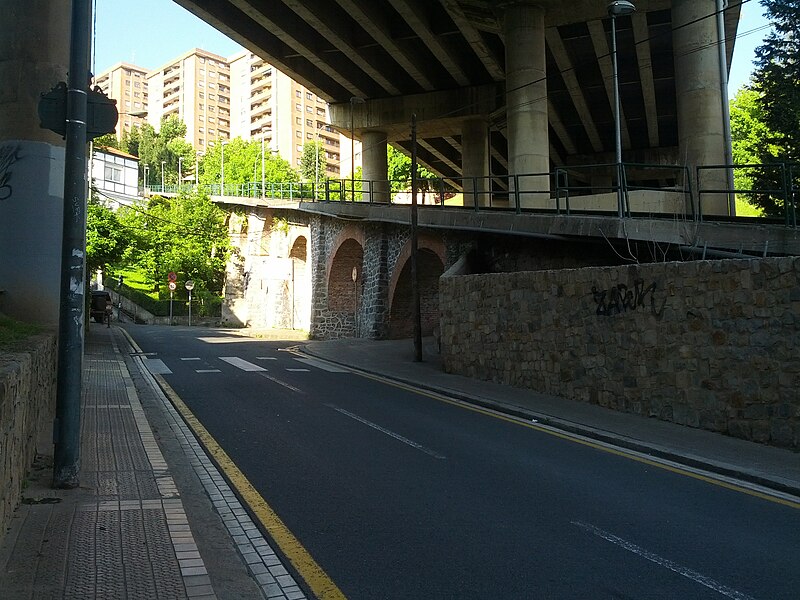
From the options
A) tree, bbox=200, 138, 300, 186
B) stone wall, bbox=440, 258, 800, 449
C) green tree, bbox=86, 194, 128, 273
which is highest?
tree, bbox=200, 138, 300, 186

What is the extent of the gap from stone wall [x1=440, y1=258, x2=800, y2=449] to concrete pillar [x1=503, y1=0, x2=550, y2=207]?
9.95 metres

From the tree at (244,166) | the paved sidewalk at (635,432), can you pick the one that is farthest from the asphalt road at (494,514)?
the tree at (244,166)

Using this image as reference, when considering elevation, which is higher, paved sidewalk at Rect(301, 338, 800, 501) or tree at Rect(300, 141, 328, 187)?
tree at Rect(300, 141, 328, 187)

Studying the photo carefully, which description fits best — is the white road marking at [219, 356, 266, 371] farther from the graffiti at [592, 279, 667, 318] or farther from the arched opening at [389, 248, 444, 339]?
the graffiti at [592, 279, 667, 318]

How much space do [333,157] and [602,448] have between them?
108 meters

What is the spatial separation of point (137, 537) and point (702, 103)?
19.3m

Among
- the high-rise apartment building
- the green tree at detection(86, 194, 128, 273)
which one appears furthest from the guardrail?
the high-rise apartment building

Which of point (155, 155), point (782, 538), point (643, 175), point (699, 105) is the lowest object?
point (782, 538)

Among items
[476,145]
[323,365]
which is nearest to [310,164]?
[476,145]

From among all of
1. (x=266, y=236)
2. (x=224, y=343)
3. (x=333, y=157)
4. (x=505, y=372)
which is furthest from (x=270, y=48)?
(x=333, y=157)

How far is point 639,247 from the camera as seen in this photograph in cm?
1414

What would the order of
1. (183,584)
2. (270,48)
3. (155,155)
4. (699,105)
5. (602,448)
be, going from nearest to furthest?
(183,584) < (602,448) < (699,105) < (270,48) < (155,155)

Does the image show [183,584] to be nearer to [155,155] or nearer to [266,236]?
[266,236]

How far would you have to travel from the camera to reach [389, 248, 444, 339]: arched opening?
27203 mm
